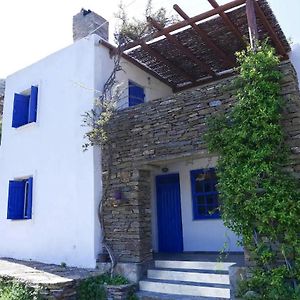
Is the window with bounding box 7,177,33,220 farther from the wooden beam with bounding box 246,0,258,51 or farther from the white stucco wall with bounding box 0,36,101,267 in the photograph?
the wooden beam with bounding box 246,0,258,51

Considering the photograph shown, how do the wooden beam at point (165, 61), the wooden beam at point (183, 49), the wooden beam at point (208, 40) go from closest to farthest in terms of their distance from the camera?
the wooden beam at point (208, 40) < the wooden beam at point (183, 49) < the wooden beam at point (165, 61)

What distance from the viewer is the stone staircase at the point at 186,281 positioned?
20.7 feet

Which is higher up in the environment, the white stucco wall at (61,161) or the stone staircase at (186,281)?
the white stucco wall at (61,161)

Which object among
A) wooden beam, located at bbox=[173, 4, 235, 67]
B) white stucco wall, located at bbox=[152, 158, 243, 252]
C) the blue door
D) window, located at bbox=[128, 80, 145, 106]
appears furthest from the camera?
window, located at bbox=[128, 80, 145, 106]

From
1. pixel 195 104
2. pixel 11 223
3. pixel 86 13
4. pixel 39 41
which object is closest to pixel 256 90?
pixel 195 104

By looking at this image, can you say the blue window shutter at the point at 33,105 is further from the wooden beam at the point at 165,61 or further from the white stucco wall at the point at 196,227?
the white stucco wall at the point at 196,227

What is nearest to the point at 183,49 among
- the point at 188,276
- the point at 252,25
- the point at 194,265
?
the point at 252,25

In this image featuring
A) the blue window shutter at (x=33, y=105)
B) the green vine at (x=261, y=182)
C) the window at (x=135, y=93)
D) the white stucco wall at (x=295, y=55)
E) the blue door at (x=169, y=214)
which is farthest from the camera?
the blue window shutter at (x=33, y=105)

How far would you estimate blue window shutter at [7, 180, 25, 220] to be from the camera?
32.3ft

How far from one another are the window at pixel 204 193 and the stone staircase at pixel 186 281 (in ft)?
6.42

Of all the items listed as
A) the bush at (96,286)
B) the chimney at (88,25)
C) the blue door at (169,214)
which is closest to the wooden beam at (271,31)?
the blue door at (169,214)

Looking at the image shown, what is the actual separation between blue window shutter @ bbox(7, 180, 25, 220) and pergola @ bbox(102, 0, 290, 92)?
499cm

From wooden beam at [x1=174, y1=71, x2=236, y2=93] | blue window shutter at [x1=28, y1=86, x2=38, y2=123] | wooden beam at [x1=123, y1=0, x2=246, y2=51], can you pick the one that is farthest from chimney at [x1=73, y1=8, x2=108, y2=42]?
wooden beam at [x1=174, y1=71, x2=236, y2=93]

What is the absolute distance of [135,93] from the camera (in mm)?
10258
